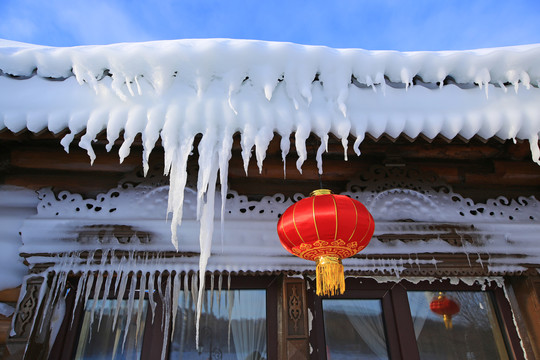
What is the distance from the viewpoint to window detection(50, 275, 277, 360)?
93.9 inches

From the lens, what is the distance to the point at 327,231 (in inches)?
72.6

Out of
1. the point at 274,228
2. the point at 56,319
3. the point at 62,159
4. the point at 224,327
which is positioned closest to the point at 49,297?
the point at 56,319

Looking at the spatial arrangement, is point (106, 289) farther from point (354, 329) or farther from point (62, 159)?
point (354, 329)

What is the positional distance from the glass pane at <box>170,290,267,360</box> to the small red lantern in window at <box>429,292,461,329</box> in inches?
46.4

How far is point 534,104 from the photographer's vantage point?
209 centimetres

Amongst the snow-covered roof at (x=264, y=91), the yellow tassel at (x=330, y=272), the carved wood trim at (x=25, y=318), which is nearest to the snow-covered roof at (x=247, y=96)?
the snow-covered roof at (x=264, y=91)

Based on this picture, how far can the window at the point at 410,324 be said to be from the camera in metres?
2.44

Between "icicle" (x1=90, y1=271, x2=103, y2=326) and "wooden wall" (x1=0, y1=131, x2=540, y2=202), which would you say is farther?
"wooden wall" (x1=0, y1=131, x2=540, y2=202)

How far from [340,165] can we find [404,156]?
0.44 m

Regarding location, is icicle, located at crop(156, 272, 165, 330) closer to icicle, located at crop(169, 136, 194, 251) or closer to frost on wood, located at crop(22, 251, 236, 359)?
frost on wood, located at crop(22, 251, 236, 359)

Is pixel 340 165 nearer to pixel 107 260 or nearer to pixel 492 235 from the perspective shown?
pixel 492 235

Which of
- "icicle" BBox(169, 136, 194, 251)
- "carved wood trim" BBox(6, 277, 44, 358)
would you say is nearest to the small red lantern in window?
"icicle" BBox(169, 136, 194, 251)

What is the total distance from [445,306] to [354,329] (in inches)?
26.3

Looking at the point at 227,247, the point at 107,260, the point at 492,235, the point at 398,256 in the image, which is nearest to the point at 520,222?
the point at 492,235
